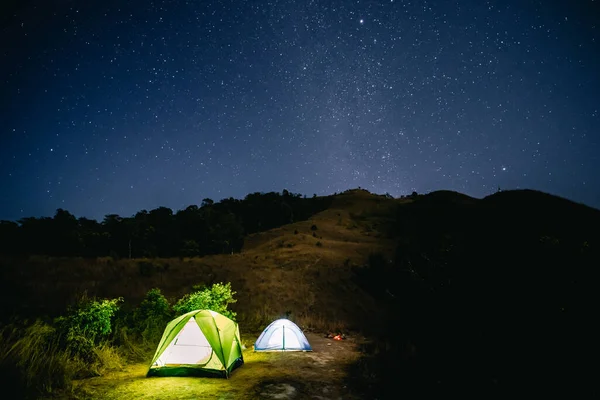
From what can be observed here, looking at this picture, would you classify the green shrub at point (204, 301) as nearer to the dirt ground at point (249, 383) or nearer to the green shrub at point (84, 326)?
the dirt ground at point (249, 383)

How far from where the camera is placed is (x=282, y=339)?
10914 mm

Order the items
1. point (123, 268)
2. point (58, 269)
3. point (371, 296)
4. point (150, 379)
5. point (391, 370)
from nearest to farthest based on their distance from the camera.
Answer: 1. point (150, 379)
2. point (391, 370)
3. point (58, 269)
4. point (123, 268)
5. point (371, 296)

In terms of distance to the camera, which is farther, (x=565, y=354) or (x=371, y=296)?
(x=371, y=296)

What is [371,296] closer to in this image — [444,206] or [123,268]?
[123,268]

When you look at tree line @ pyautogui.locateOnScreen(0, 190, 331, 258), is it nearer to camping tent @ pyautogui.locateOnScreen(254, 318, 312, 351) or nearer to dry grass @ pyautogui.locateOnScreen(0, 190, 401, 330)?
dry grass @ pyautogui.locateOnScreen(0, 190, 401, 330)

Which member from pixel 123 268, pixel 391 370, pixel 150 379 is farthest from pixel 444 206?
pixel 150 379

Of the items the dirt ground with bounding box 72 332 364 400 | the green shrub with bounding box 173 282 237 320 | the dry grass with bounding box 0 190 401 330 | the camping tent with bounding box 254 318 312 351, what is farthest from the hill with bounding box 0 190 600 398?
the green shrub with bounding box 173 282 237 320

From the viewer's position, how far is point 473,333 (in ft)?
26.6

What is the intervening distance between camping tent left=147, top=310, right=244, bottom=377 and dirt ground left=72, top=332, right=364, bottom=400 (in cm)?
20

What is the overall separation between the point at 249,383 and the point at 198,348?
198 cm

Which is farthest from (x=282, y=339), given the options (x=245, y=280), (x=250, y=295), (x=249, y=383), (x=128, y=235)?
(x=128, y=235)

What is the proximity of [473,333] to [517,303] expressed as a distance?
49.8 inches

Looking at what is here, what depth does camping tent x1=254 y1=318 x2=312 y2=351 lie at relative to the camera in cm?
1084

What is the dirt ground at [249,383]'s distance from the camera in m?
7.00
